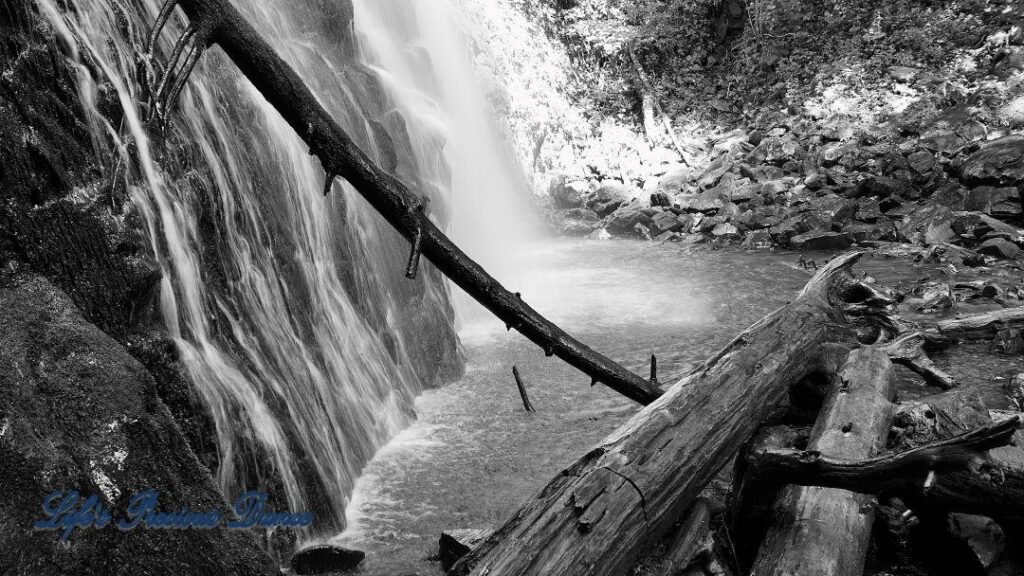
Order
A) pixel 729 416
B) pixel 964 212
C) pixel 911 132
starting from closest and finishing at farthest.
Answer: pixel 729 416 → pixel 964 212 → pixel 911 132

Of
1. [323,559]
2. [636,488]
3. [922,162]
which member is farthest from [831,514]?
[922,162]

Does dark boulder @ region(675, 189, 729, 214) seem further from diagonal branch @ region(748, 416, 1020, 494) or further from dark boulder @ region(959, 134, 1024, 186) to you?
diagonal branch @ region(748, 416, 1020, 494)

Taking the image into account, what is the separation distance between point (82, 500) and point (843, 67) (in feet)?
66.4

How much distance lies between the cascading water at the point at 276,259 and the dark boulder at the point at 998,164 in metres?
10.4

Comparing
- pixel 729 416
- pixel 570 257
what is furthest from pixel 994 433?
pixel 570 257

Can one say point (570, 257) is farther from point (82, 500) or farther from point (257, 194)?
point (82, 500)

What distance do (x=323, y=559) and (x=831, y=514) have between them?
305 cm

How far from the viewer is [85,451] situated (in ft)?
8.04

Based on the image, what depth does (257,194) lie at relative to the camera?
549cm

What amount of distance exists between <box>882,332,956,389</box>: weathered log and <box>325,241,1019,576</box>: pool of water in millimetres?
216

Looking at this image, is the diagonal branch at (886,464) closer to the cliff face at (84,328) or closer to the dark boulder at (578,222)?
the cliff face at (84,328)

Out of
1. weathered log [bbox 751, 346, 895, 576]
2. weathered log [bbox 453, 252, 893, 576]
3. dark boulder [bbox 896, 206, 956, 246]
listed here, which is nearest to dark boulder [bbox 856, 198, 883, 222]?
dark boulder [bbox 896, 206, 956, 246]

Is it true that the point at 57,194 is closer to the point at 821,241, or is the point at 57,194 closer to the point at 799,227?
the point at 821,241

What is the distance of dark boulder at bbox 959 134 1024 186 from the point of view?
11.0 metres
